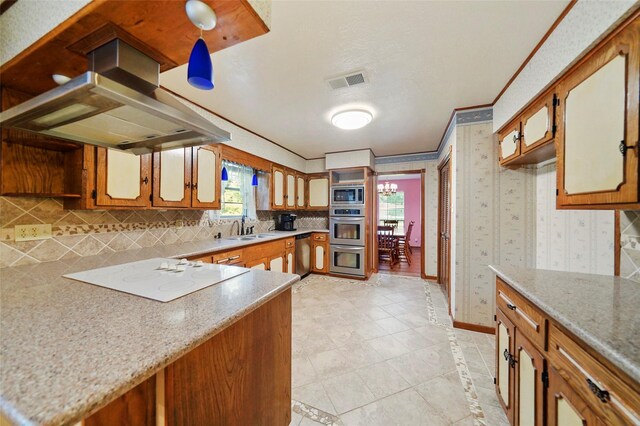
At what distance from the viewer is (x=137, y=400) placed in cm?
67

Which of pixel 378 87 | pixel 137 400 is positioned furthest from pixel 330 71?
pixel 137 400

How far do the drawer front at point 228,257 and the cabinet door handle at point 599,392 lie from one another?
8.06ft

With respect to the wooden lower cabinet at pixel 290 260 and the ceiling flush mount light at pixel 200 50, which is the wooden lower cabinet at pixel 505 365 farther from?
the wooden lower cabinet at pixel 290 260

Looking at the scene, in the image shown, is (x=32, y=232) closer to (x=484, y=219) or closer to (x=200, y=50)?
(x=200, y=50)

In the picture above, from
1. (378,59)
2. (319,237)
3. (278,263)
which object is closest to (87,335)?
(378,59)

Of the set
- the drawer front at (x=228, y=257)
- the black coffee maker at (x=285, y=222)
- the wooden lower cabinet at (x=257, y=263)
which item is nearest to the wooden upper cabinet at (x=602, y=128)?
the drawer front at (x=228, y=257)

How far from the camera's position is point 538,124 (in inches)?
65.9

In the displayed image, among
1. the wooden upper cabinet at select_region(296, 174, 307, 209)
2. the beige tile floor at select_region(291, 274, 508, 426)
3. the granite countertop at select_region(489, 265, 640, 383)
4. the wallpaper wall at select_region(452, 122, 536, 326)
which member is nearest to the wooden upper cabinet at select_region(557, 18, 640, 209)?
the granite countertop at select_region(489, 265, 640, 383)

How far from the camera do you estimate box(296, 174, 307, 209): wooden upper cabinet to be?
4715mm

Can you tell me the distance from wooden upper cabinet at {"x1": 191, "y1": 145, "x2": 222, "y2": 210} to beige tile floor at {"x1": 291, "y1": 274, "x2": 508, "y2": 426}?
1.70 m

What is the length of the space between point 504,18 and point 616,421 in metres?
1.93

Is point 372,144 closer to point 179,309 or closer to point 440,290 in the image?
point 440,290

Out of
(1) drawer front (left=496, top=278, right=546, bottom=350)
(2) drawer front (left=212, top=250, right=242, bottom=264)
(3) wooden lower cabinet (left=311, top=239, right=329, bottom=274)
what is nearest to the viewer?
(1) drawer front (left=496, top=278, right=546, bottom=350)

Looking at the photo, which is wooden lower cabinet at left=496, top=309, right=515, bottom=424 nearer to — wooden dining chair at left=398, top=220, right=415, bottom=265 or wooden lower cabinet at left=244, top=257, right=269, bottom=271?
wooden lower cabinet at left=244, top=257, right=269, bottom=271
